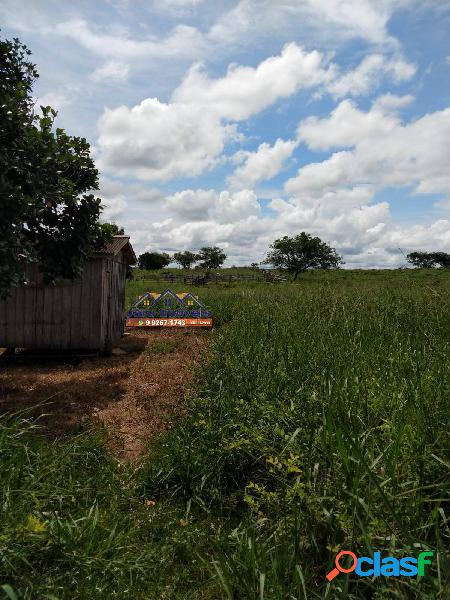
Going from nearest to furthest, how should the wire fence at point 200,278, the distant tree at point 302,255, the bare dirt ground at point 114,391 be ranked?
the bare dirt ground at point 114,391 → the wire fence at point 200,278 → the distant tree at point 302,255

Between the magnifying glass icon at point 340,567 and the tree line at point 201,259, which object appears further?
the tree line at point 201,259

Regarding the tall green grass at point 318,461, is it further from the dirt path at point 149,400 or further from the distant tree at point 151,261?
the distant tree at point 151,261

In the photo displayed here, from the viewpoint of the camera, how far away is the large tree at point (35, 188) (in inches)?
215

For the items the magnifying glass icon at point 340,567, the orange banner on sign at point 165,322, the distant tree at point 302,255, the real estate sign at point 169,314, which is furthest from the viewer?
the distant tree at point 302,255

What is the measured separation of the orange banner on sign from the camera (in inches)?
555

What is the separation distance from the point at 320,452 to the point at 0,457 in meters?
2.79

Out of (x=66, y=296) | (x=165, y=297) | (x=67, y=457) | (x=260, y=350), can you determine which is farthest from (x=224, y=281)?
(x=67, y=457)

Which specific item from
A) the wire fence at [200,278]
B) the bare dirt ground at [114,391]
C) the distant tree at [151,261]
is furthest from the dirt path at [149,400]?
the distant tree at [151,261]

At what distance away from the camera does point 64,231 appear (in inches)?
292

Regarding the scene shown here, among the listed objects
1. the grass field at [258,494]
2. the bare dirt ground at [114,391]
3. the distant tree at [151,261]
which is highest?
the distant tree at [151,261]

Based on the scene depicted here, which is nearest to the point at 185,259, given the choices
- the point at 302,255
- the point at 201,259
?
the point at 201,259

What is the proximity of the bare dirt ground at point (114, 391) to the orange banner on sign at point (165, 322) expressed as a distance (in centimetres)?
267

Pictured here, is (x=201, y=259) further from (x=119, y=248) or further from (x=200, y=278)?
(x=119, y=248)

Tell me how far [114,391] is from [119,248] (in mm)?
4704
